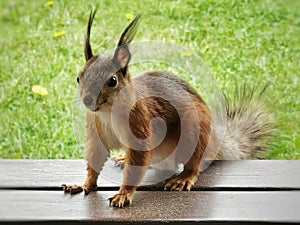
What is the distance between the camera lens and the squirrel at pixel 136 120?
1.32 meters

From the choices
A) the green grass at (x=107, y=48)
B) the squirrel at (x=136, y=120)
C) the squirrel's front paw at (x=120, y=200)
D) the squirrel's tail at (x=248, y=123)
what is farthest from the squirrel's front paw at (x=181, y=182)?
the green grass at (x=107, y=48)

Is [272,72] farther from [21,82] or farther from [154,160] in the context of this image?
[154,160]

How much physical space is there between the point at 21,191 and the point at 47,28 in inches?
57.5

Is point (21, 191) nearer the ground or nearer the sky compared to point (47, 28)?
nearer the sky

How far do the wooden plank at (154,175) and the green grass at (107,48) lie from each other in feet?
1.88

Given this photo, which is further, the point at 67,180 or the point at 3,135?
the point at 3,135

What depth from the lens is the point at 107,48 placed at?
2570 mm

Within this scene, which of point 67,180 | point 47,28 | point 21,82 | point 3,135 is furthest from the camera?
point 47,28

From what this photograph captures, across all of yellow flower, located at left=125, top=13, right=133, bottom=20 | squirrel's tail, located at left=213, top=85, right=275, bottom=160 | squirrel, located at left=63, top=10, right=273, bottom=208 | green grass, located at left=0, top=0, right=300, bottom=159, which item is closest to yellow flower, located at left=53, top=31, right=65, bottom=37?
green grass, located at left=0, top=0, right=300, bottom=159

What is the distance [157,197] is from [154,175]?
148mm

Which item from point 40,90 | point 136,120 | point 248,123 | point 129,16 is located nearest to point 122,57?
point 136,120

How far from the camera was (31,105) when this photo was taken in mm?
2502

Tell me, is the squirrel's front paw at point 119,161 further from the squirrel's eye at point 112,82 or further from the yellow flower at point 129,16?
the yellow flower at point 129,16

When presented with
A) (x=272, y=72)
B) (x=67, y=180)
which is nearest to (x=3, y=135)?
(x=67, y=180)
